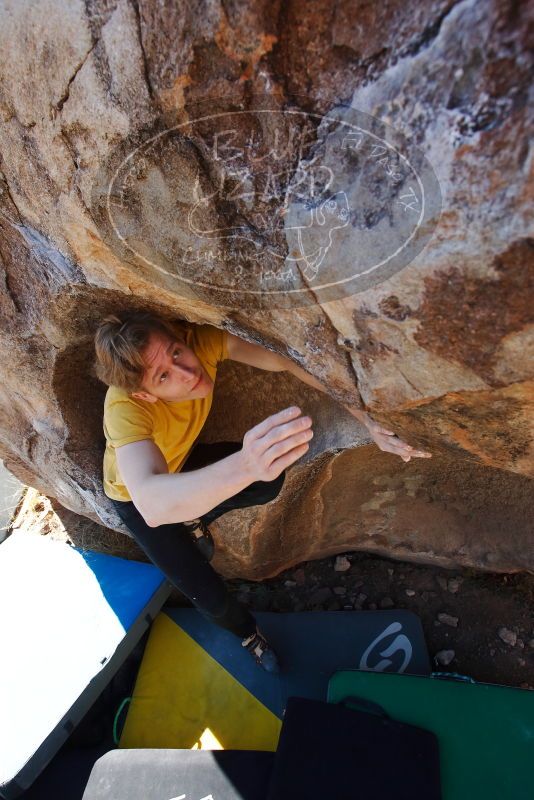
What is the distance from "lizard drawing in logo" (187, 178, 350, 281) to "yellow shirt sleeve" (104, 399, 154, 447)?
0.56 meters

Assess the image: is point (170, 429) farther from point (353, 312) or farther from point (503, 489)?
point (503, 489)

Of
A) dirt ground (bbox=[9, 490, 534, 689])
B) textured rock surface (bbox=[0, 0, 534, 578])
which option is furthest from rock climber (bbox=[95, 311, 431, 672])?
dirt ground (bbox=[9, 490, 534, 689])

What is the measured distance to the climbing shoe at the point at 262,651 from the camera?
6.93 feet

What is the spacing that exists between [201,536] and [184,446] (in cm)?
35

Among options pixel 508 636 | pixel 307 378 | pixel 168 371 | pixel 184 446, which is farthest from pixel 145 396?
pixel 508 636

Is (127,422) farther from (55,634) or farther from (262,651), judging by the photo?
(55,634)

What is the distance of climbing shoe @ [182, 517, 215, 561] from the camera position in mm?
1848

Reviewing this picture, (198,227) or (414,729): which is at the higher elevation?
(198,227)

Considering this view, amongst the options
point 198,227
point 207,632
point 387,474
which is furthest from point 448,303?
point 207,632

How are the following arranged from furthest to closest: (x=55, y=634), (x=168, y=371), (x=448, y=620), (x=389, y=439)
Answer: (x=55, y=634) → (x=448, y=620) → (x=168, y=371) → (x=389, y=439)

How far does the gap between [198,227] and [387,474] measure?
1.18 meters

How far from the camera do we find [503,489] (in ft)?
6.20

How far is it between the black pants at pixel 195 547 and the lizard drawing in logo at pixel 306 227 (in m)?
0.98

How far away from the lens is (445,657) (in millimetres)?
2068
